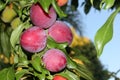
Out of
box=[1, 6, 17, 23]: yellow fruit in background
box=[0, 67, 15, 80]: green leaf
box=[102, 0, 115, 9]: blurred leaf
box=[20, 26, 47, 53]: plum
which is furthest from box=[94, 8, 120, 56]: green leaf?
box=[1, 6, 17, 23]: yellow fruit in background

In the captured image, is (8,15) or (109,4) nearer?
(109,4)

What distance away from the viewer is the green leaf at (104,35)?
1231mm

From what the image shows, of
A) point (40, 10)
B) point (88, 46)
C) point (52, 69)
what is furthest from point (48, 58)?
point (88, 46)

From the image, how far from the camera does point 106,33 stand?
1267mm

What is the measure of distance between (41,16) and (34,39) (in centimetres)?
8

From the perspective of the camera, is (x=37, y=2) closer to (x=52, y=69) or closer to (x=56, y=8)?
(x=56, y=8)

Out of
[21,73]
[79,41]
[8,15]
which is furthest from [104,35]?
[79,41]

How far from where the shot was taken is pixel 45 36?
1277mm

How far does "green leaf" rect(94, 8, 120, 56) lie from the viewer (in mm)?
1231

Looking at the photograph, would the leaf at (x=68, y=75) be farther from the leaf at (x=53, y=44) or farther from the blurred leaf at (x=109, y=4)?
the blurred leaf at (x=109, y=4)

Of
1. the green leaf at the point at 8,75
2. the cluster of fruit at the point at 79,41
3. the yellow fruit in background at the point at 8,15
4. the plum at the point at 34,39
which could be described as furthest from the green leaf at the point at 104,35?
the cluster of fruit at the point at 79,41

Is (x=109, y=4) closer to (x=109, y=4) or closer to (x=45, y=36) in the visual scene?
(x=109, y=4)

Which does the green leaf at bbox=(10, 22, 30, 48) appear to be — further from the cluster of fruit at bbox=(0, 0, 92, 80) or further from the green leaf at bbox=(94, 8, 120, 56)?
the green leaf at bbox=(94, 8, 120, 56)

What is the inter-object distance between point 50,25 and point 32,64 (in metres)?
0.15
